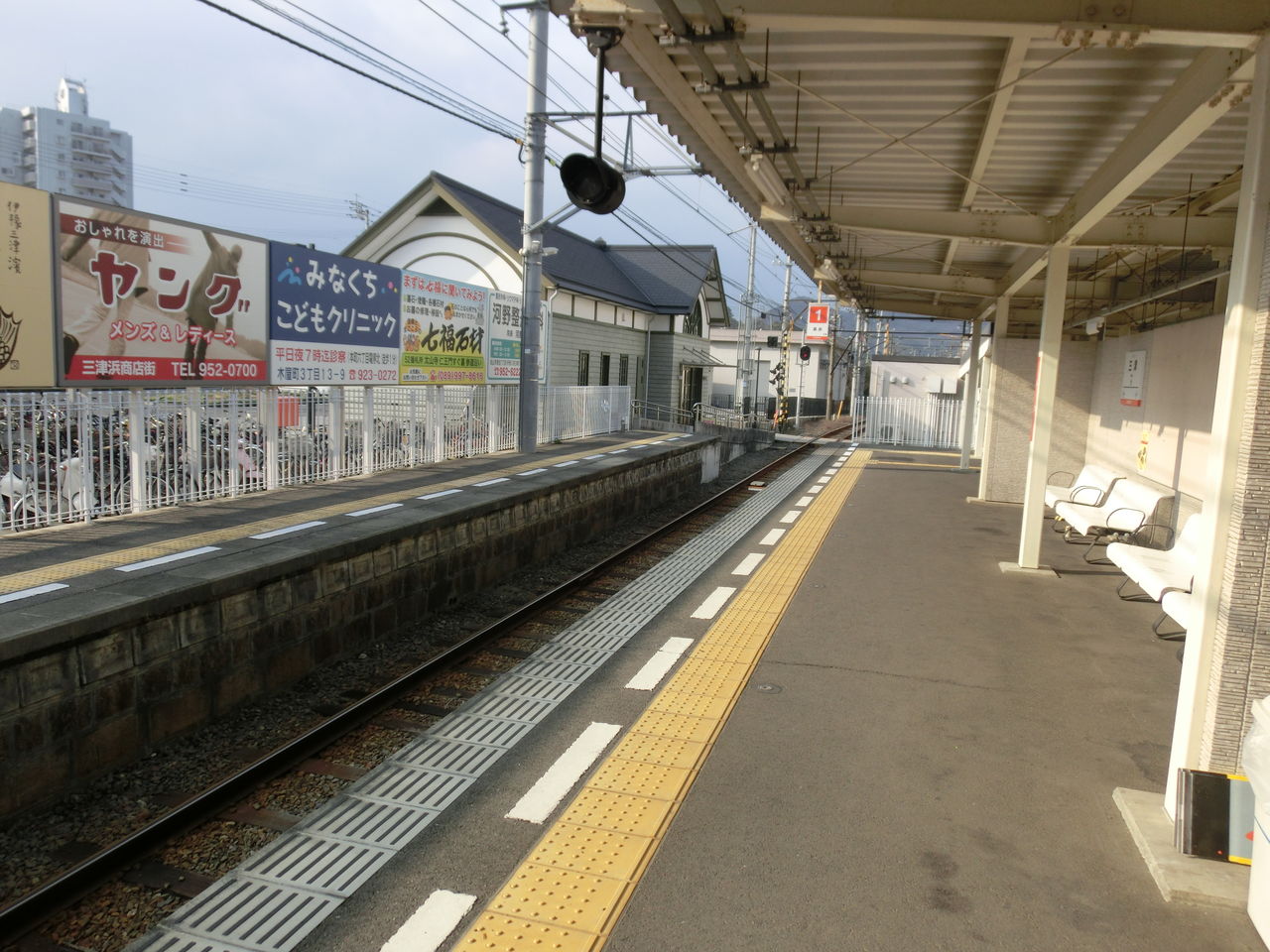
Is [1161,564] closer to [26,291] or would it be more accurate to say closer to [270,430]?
[270,430]

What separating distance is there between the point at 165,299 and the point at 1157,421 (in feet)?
33.3

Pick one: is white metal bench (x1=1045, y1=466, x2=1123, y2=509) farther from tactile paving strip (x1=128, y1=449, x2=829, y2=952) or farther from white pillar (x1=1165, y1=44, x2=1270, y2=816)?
white pillar (x1=1165, y1=44, x2=1270, y2=816)

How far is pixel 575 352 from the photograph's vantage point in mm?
21375

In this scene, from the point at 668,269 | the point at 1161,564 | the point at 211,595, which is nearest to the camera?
the point at 211,595

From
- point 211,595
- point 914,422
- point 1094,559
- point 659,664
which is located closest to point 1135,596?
point 1094,559

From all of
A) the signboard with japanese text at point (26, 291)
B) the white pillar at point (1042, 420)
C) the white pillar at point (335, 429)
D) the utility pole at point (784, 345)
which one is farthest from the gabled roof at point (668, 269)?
the signboard with japanese text at point (26, 291)

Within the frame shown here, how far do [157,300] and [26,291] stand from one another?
1249mm

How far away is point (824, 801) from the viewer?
11.8 ft

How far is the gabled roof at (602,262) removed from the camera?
19.7 metres

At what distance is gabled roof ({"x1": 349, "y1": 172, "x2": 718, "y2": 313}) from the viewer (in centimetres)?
1966

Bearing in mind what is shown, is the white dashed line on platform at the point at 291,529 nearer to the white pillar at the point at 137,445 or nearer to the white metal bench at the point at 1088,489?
the white pillar at the point at 137,445

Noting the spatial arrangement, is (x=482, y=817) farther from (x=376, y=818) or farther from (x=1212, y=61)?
(x=1212, y=61)

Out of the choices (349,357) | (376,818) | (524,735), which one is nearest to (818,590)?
(524,735)

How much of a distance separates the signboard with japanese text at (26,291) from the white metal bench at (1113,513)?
9.59 meters
